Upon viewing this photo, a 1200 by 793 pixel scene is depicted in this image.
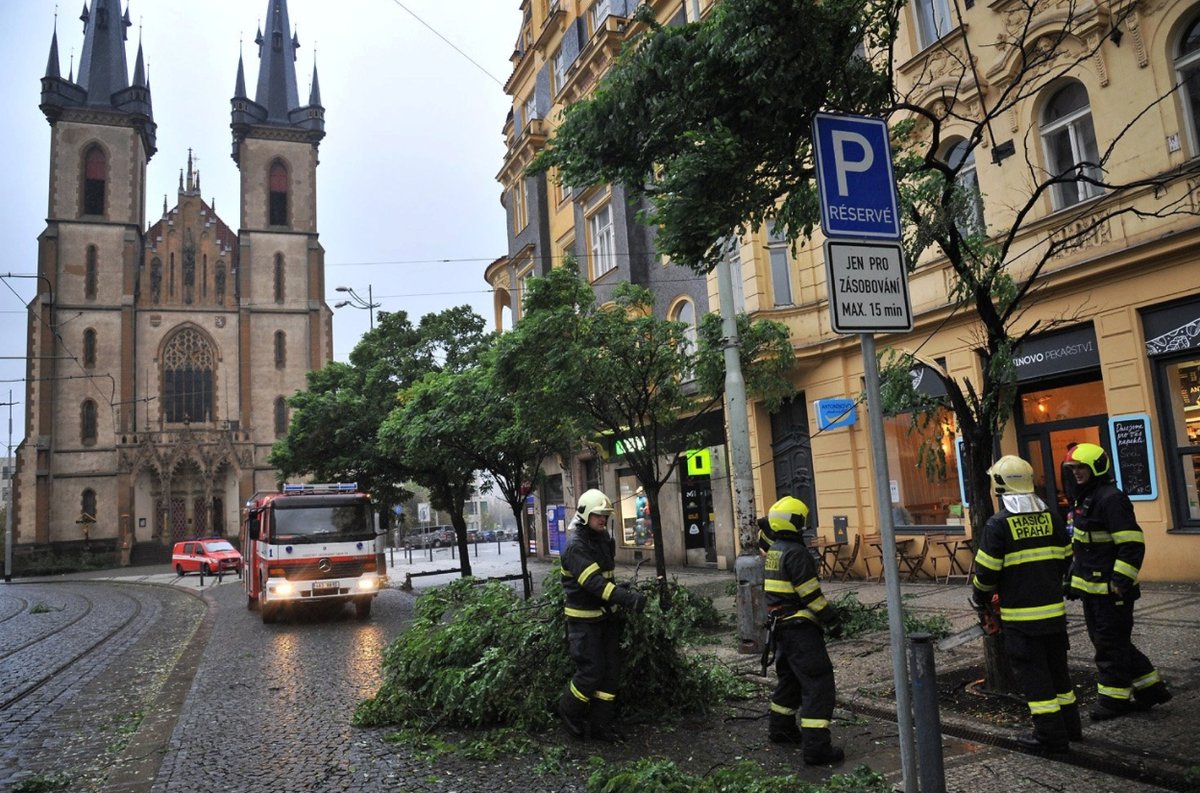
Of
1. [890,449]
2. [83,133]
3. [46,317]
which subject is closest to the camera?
[890,449]

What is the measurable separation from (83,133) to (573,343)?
55.3 meters

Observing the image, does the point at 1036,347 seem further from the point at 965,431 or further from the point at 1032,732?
the point at 1032,732

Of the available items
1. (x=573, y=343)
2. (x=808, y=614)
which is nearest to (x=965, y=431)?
(x=808, y=614)

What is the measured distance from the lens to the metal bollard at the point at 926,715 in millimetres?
3711

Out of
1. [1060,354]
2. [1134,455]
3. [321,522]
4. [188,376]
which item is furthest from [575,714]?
[188,376]

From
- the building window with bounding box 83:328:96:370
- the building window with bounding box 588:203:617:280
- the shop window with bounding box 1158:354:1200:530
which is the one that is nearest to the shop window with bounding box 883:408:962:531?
the shop window with bounding box 1158:354:1200:530

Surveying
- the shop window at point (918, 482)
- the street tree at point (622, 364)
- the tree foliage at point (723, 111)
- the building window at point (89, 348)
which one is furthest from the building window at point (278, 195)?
the tree foliage at point (723, 111)

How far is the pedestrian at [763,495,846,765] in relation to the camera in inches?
205

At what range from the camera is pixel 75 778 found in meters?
5.98

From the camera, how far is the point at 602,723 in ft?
19.6

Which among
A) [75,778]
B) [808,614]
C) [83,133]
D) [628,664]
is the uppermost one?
[83,133]

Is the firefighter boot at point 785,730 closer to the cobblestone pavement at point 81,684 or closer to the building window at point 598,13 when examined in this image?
the cobblestone pavement at point 81,684

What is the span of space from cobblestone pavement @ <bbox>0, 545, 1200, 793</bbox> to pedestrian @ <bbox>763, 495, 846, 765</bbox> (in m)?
0.17

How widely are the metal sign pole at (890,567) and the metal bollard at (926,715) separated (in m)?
0.05
